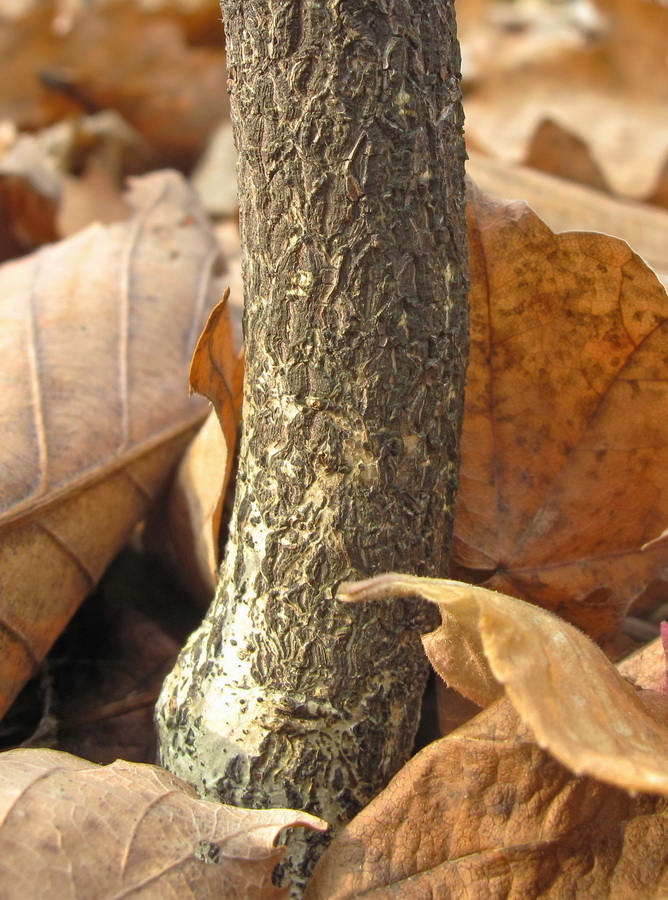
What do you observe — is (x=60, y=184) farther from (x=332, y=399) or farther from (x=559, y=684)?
(x=559, y=684)

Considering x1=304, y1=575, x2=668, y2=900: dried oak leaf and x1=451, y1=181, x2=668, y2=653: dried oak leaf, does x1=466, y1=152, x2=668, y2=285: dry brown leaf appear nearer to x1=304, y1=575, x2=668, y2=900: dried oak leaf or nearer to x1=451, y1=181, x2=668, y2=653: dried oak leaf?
x1=451, y1=181, x2=668, y2=653: dried oak leaf

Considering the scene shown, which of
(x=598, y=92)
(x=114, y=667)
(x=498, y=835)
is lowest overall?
(x=114, y=667)

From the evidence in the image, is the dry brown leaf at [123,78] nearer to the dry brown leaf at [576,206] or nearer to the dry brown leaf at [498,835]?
the dry brown leaf at [576,206]

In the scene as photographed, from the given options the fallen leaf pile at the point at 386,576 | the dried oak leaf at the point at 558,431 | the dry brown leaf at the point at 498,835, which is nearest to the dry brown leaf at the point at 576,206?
the fallen leaf pile at the point at 386,576

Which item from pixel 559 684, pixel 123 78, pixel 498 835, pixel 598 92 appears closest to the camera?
pixel 559 684

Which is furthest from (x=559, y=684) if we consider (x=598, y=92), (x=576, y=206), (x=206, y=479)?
(x=598, y=92)

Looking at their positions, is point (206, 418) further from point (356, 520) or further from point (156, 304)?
point (356, 520)

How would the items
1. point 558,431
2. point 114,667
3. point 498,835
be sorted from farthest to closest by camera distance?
point 114,667 → point 558,431 → point 498,835

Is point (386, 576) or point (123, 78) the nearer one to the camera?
point (386, 576)
